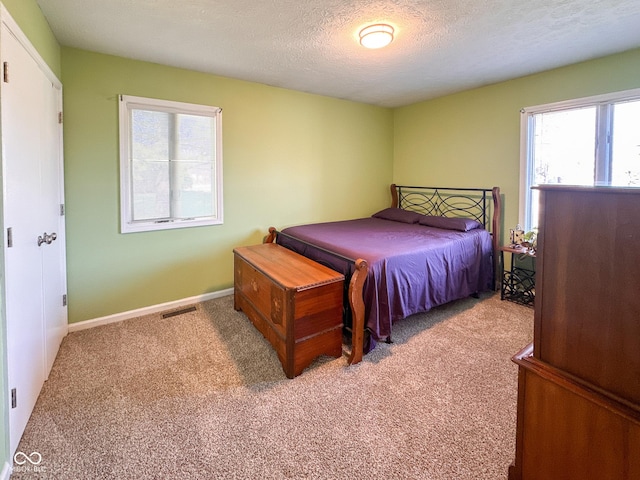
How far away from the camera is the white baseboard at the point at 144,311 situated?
299 centimetres

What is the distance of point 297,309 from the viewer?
2213 millimetres

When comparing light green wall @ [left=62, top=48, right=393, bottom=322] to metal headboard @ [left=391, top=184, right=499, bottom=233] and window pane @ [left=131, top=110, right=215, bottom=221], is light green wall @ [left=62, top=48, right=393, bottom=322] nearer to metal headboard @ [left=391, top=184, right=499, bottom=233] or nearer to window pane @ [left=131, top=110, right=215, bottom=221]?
window pane @ [left=131, top=110, right=215, bottom=221]

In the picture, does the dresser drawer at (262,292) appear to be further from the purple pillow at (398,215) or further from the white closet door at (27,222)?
the purple pillow at (398,215)

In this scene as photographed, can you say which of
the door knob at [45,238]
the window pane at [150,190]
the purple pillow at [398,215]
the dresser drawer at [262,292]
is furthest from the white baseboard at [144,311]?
the purple pillow at [398,215]

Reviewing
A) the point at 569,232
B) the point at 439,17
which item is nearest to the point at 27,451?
the point at 569,232

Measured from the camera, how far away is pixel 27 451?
1.62 metres

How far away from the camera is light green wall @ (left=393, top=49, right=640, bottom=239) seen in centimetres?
311

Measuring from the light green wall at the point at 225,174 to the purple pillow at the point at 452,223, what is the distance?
1145 millimetres

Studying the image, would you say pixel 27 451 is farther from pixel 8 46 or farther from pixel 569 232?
pixel 569 232

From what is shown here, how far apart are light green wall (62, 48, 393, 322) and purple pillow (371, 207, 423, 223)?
0.30 meters

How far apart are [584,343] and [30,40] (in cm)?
307

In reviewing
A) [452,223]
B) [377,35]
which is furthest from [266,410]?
[452,223]

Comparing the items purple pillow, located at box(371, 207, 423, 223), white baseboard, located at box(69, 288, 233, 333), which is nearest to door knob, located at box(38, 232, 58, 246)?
white baseboard, located at box(69, 288, 233, 333)

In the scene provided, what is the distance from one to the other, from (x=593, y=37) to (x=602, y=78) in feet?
2.07
